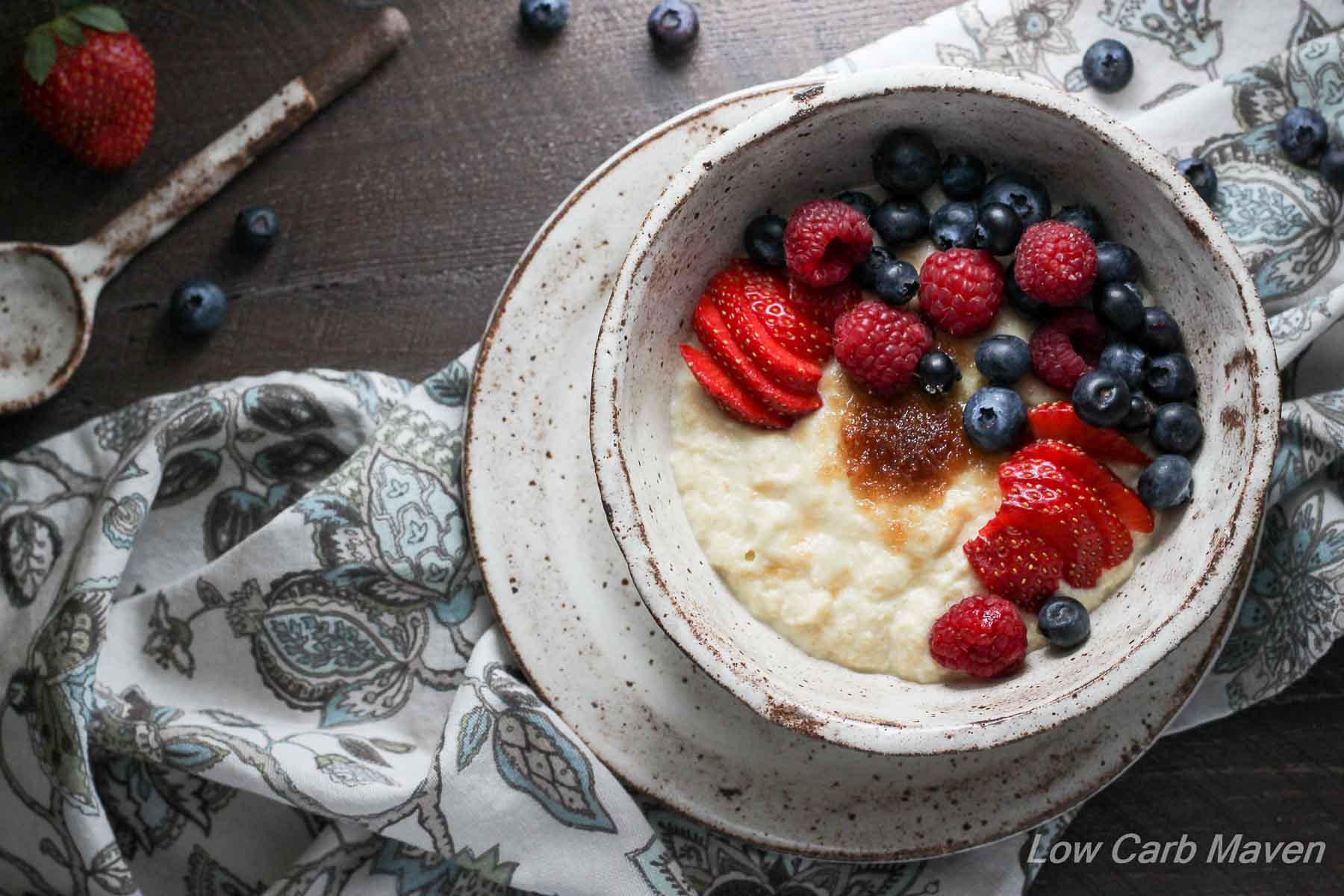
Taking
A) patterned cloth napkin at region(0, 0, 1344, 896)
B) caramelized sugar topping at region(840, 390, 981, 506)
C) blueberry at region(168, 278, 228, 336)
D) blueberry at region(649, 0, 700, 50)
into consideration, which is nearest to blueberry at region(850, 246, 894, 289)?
caramelized sugar topping at region(840, 390, 981, 506)

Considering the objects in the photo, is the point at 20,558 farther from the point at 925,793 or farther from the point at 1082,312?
the point at 1082,312

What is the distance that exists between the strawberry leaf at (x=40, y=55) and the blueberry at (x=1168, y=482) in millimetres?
2439

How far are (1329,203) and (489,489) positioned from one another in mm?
1813

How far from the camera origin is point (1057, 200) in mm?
2350

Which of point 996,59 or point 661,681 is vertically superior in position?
point 996,59

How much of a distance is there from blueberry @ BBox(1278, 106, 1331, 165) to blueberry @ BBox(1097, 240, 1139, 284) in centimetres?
52

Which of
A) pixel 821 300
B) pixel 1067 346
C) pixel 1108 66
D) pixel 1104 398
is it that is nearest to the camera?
pixel 1104 398

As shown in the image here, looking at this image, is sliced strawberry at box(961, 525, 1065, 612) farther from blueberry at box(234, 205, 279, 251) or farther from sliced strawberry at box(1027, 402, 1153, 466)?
blueberry at box(234, 205, 279, 251)

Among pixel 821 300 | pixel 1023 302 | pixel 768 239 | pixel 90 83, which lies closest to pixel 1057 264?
pixel 1023 302

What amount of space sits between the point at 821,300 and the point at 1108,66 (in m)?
0.84

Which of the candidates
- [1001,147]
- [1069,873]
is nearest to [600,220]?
[1001,147]

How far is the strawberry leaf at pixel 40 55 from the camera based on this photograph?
2.66 meters

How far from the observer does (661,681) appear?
2.43m

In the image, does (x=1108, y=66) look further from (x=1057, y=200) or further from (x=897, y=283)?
(x=897, y=283)
